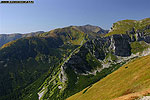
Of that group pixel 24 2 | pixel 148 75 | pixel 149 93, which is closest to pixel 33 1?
pixel 24 2

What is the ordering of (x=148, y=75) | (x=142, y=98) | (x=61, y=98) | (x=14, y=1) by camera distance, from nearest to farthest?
(x=142, y=98), (x=14, y=1), (x=148, y=75), (x=61, y=98)

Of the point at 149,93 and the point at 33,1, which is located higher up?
the point at 33,1

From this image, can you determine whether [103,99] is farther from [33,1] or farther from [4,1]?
[4,1]

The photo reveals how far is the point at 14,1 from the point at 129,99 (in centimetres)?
5406

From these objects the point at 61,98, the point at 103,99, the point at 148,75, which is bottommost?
the point at 61,98

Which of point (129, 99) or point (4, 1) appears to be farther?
point (4, 1)

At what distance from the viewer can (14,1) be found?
1820 inches

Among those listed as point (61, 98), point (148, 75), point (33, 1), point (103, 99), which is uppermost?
point (33, 1)

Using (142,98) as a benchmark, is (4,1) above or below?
above

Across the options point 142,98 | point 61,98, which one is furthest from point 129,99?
point 61,98

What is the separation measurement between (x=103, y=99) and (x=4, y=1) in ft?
204

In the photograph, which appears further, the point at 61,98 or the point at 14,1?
the point at 61,98

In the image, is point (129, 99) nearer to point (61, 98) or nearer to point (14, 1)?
point (14, 1)

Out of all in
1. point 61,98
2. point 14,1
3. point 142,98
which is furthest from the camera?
point 61,98
